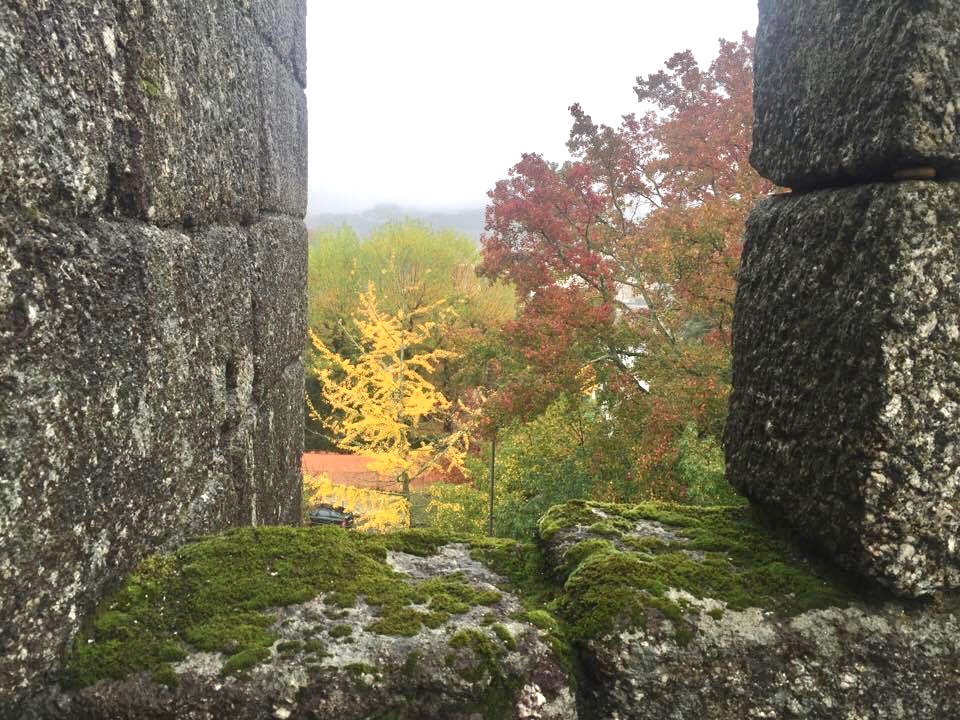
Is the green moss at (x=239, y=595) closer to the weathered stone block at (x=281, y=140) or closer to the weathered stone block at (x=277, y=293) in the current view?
the weathered stone block at (x=277, y=293)

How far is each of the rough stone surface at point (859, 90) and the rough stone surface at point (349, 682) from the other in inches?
51.6

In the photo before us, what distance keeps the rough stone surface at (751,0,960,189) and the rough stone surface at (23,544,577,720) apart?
131cm

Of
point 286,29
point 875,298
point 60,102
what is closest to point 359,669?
point 60,102

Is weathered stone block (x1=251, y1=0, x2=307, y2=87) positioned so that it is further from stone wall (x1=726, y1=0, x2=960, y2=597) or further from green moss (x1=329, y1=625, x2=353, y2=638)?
green moss (x1=329, y1=625, x2=353, y2=638)

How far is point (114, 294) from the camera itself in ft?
4.85

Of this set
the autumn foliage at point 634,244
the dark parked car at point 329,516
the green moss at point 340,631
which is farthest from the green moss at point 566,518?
the dark parked car at point 329,516

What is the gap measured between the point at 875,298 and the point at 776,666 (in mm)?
823

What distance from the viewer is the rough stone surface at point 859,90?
151 cm

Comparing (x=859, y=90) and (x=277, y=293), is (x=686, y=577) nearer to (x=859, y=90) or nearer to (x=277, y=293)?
(x=859, y=90)

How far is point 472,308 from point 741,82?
16051 millimetres

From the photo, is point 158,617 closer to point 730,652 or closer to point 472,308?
point 730,652

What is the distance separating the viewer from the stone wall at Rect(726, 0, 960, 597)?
4.98ft

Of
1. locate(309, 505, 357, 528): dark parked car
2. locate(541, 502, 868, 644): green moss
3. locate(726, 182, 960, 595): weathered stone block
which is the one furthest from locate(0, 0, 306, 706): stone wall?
locate(309, 505, 357, 528): dark parked car

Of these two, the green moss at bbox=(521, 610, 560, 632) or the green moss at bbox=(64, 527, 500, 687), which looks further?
the green moss at bbox=(521, 610, 560, 632)
